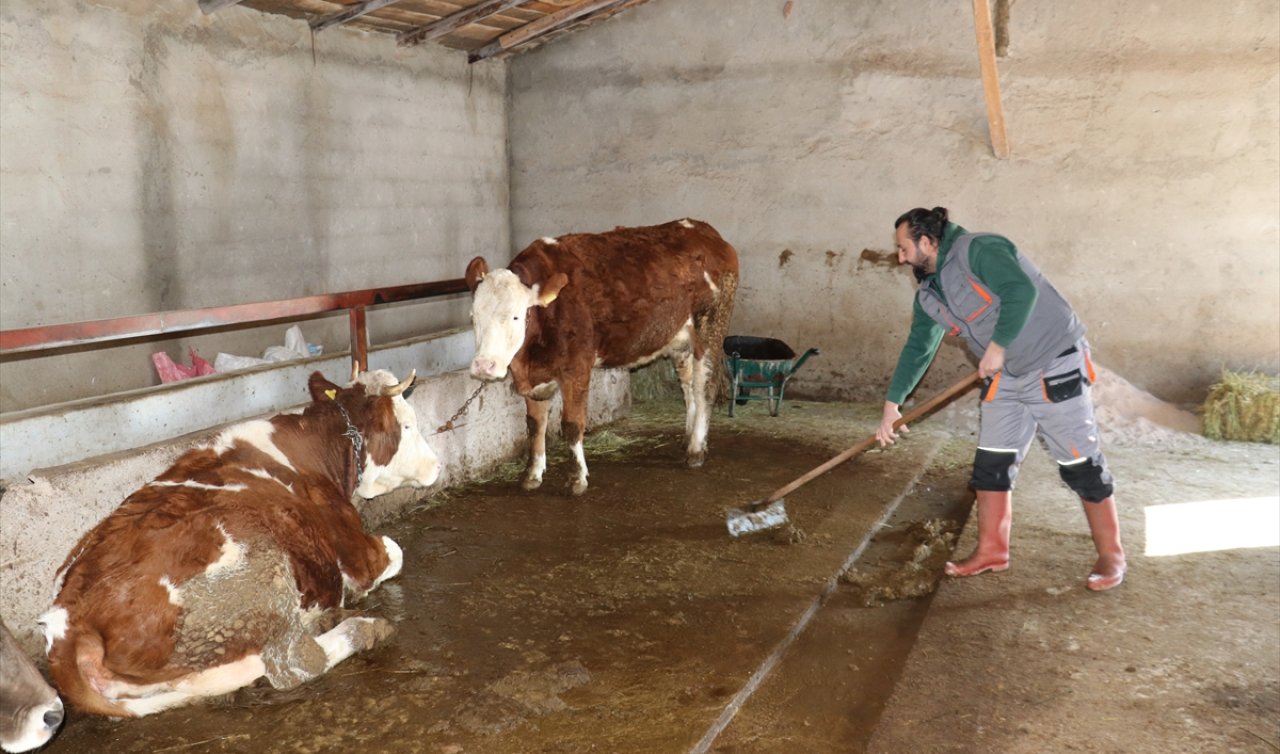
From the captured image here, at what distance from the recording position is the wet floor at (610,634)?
10.4 feet

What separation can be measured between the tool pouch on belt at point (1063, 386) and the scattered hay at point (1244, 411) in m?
4.02

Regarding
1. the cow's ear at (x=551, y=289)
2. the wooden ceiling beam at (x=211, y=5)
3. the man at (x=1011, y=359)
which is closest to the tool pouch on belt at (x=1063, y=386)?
the man at (x=1011, y=359)

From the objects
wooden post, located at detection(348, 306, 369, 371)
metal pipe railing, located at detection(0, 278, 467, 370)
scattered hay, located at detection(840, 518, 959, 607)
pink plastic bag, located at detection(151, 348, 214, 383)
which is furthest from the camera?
pink plastic bag, located at detection(151, 348, 214, 383)

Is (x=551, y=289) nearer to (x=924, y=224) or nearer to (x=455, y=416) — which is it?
(x=455, y=416)

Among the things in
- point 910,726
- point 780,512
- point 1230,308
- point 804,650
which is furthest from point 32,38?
point 1230,308

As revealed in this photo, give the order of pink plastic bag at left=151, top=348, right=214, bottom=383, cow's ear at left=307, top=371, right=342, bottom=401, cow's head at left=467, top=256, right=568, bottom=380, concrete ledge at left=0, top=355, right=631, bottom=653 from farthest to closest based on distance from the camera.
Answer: pink plastic bag at left=151, top=348, right=214, bottom=383 < cow's head at left=467, top=256, right=568, bottom=380 < cow's ear at left=307, top=371, right=342, bottom=401 < concrete ledge at left=0, top=355, right=631, bottom=653

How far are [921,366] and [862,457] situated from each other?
240 cm

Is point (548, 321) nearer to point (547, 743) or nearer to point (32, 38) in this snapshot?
point (547, 743)

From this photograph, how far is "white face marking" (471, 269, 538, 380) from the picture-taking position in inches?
216

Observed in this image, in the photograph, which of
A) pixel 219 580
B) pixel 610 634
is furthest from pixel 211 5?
pixel 610 634

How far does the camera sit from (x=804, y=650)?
3906 mm

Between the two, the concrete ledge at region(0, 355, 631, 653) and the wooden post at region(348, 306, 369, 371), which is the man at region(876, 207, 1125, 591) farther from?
the wooden post at region(348, 306, 369, 371)

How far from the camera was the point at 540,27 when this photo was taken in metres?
9.28

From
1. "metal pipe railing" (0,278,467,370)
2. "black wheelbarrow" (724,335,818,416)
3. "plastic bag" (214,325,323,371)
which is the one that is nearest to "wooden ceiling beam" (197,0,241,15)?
"plastic bag" (214,325,323,371)
